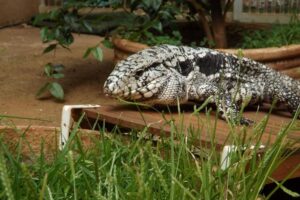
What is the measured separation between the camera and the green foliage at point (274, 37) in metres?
3.52

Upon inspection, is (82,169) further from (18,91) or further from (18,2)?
(18,2)

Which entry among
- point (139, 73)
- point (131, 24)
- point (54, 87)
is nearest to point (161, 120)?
point (139, 73)

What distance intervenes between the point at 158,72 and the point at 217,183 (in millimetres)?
868

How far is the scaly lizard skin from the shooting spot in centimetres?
205

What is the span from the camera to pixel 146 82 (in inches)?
81.0

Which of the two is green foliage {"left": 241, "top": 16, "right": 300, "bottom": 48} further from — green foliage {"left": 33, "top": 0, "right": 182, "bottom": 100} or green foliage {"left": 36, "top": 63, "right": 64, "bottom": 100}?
green foliage {"left": 36, "top": 63, "right": 64, "bottom": 100}

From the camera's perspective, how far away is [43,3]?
789 centimetres

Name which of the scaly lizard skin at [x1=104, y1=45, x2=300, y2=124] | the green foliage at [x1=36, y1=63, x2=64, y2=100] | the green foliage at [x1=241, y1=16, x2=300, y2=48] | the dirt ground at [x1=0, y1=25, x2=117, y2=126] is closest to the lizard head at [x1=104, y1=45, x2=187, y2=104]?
the scaly lizard skin at [x1=104, y1=45, x2=300, y2=124]

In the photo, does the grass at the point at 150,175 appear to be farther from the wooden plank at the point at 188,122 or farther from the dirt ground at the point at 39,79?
the dirt ground at the point at 39,79

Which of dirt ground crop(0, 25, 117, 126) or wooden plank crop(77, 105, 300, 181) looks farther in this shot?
dirt ground crop(0, 25, 117, 126)

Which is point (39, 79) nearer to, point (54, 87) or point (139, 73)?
point (54, 87)

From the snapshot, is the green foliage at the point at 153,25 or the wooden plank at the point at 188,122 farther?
the green foliage at the point at 153,25

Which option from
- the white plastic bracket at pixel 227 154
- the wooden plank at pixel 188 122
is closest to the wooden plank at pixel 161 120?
the wooden plank at pixel 188 122

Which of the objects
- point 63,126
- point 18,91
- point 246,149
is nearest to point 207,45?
point 18,91
